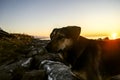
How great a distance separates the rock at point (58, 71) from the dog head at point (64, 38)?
0.97 meters

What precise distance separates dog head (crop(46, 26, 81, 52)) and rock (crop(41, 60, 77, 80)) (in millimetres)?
969

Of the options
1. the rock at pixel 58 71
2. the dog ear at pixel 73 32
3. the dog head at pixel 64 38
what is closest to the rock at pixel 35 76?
the rock at pixel 58 71

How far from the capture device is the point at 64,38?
4102mm

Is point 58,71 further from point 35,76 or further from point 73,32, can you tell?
point 73,32

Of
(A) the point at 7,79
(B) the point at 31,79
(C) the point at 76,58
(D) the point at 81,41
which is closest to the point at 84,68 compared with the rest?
(C) the point at 76,58

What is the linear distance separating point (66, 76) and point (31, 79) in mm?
778

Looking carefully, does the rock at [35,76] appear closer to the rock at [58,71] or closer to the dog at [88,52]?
the rock at [58,71]

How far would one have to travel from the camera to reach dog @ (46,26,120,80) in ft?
12.8

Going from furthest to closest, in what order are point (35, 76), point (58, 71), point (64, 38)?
1. point (58, 71)
2. point (35, 76)
3. point (64, 38)

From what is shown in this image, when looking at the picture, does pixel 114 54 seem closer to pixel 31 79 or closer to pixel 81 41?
pixel 81 41

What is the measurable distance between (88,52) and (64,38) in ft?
1.68

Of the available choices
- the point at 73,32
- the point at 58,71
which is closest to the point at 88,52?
the point at 73,32

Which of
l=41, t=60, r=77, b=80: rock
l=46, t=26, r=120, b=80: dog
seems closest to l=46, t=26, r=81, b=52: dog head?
l=46, t=26, r=120, b=80: dog

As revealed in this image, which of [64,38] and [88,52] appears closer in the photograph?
[88,52]
